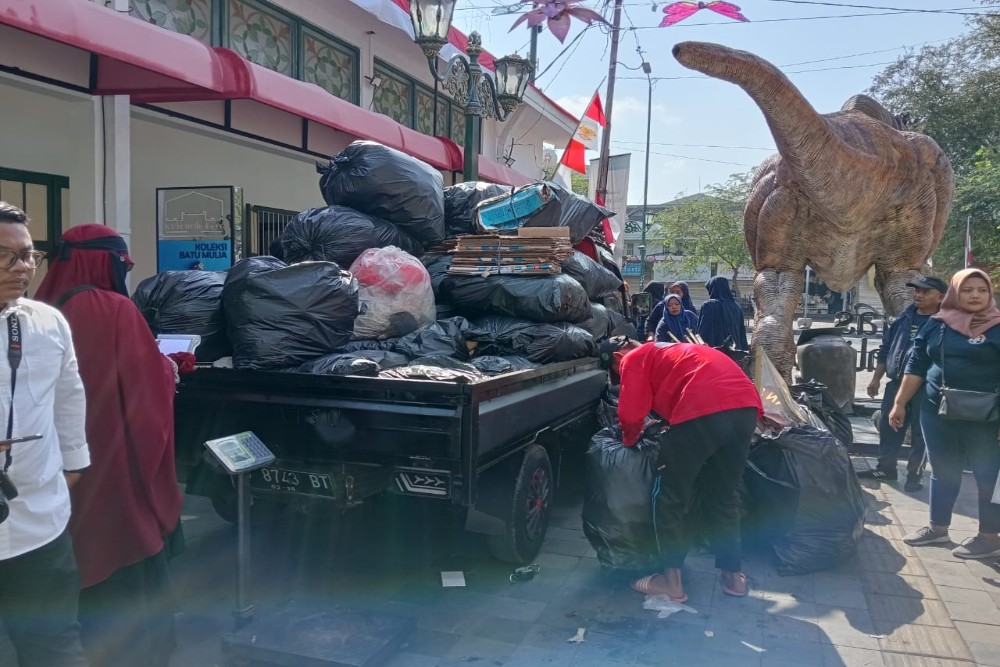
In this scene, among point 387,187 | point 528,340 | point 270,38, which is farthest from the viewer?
point 270,38

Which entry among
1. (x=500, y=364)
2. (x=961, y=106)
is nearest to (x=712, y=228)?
(x=961, y=106)

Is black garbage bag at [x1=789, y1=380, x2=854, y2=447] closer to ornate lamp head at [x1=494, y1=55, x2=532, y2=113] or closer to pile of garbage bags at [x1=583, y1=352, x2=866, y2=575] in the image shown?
pile of garbage bags at [x1=583, y1=352, x2=866, y2=575]

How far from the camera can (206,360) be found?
404 cm

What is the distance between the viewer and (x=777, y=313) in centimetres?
718

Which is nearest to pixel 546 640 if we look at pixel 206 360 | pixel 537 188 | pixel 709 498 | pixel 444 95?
pixel 709 498

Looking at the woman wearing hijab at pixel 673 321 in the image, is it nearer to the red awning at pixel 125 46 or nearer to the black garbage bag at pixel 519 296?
the black garbage bag at pixel 519 296

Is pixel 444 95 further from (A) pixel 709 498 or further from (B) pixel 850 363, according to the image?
(A) pixel 709 498

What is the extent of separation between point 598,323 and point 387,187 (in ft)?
6.03

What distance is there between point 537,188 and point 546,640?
10.7 feet

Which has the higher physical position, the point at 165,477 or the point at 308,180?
the point at 308,180

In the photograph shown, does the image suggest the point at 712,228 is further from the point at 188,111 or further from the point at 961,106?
the point at 188,111

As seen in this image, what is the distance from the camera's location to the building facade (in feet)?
19.5

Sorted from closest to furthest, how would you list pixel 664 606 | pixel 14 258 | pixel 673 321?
pixel 14 258, pixel 664 606, pixel 673 321

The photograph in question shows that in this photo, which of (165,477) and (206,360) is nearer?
(165,477)
